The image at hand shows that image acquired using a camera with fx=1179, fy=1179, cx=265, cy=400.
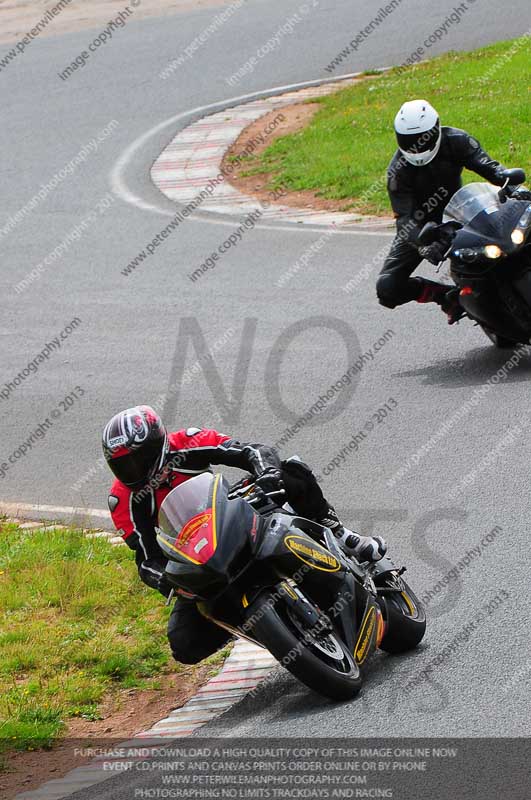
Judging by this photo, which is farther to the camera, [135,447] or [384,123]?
[384,123]

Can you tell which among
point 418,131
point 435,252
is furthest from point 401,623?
point 418,131

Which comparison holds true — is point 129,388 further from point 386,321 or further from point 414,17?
point 414,17

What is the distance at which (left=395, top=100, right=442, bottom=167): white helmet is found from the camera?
9883 millimetres

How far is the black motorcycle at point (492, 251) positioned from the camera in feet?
Answer: 30.1

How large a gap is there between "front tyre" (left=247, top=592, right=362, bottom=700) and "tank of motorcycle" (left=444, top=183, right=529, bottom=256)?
446 centimetres

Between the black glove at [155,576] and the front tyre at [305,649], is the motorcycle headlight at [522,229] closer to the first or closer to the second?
the black glove at [155,576]

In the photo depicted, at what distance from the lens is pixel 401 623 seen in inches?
238

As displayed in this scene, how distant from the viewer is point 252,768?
16.7 feet

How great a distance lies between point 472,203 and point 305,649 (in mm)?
5126

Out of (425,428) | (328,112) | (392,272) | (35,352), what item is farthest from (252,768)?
(328,112)

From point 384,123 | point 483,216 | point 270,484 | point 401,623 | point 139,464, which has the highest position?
point 139,464

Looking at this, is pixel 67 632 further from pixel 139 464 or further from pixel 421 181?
pixel 421 181

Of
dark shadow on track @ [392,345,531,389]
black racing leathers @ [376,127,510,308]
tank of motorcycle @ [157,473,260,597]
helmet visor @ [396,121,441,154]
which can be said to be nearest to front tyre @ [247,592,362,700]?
tank of motorcycle @ [157,473,260,597]

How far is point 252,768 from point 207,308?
8045mm
